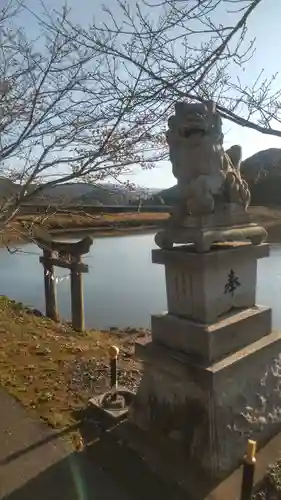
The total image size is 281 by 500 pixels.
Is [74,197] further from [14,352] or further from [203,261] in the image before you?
[203,261]

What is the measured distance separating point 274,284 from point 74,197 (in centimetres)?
888

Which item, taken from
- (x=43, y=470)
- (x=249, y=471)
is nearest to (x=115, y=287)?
(x=43, y=470)

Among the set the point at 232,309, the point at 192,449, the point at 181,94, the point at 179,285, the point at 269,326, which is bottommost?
the point at 192,449

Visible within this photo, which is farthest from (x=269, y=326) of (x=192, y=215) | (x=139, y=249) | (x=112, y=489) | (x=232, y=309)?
(x=139, y=249)

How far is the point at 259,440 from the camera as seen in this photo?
10.0 feet

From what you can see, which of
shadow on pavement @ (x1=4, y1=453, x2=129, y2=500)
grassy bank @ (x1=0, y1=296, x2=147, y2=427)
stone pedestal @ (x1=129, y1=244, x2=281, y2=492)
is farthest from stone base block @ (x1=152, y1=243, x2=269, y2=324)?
grassy bank @ (x1=0, y1=296, x2=147, y2=427)

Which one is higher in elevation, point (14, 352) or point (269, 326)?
point (269, 326)

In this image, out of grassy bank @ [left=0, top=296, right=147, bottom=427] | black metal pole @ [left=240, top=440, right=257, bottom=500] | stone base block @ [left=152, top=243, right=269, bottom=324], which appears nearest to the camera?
black metal pole @ [left=240, top=440, right=257, bottom=500]

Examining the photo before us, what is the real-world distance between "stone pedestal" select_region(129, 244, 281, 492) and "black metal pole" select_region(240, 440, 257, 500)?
322 mm

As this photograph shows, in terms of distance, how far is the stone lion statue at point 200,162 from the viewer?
9.34 ft

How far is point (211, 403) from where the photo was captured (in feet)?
9.17

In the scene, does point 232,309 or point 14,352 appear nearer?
point 232,309

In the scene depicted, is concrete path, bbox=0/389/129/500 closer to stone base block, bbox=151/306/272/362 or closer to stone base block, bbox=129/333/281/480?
stone base block, bbox=129/333/281/480

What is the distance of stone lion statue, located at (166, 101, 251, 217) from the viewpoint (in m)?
2.85
